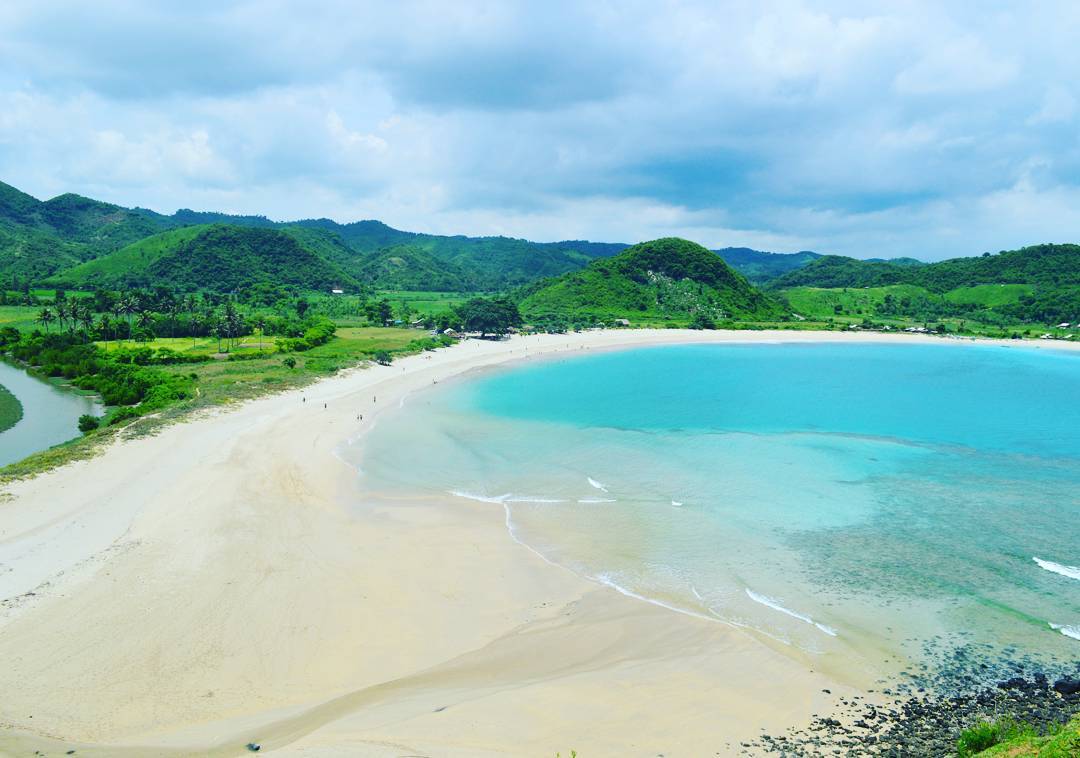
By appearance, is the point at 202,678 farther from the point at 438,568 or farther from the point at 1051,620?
the point at 1051,620

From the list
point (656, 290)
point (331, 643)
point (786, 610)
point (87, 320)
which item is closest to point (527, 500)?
point (786, 610)

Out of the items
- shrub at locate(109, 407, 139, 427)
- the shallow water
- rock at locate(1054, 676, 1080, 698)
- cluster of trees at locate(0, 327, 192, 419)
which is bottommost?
rock at locate(1054, 676, 1080, 698)

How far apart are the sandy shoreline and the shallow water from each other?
13461mm

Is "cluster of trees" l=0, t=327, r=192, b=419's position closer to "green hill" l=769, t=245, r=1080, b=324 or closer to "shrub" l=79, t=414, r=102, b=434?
"shrub" l=79, t=414, r=102, b=434

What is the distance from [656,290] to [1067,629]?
128 metres

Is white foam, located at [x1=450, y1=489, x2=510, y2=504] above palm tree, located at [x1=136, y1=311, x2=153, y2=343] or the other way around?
the other way around

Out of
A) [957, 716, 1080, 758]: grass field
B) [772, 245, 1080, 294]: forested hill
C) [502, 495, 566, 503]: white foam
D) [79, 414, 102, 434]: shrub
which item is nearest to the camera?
[957, 716, 1080, 758]: grass field

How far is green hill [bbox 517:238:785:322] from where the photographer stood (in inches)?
Result: 5226

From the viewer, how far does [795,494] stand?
29.1 meters

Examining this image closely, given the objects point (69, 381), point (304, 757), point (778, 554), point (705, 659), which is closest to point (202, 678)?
point (304, 757)

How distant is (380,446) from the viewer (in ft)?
119

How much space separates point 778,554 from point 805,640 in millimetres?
5865

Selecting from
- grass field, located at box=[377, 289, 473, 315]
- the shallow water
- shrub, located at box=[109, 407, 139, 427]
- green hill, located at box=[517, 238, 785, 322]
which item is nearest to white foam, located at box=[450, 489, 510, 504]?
the shallow water

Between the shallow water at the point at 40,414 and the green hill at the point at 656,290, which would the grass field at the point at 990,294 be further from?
the shallow water at the point at 40,414
